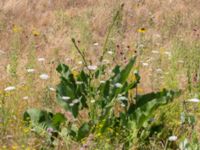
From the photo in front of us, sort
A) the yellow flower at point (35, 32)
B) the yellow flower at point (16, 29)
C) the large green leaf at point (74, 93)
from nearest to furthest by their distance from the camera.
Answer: the large green leaf at point (74, 93) → the yellow flower at point (35, 32) → the yellow flower at point (16, 29)

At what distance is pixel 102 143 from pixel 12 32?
185 inches

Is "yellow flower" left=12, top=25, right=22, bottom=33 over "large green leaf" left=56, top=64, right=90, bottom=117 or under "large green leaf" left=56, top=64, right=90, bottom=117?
under

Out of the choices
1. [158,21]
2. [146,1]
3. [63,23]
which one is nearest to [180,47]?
[158,21]

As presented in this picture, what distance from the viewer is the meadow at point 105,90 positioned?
334cm

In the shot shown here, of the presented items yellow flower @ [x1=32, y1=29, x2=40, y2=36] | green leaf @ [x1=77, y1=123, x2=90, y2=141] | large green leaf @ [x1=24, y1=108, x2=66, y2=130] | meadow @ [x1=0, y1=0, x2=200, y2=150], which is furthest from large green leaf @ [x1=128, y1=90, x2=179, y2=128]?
yellow flower @ [x1=32, y1=29, x2=40, y2=36]

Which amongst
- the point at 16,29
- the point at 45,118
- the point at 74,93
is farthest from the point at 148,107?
the point at 16,29

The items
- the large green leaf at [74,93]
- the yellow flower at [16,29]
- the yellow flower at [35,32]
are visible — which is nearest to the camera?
the large green leaf at [74,93]

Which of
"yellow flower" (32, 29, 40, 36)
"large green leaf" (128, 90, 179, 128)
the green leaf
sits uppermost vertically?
"large green leaf" (128, 90, 179, 128)

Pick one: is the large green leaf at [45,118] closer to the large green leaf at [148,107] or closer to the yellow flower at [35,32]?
the large green leaf at [148,107]

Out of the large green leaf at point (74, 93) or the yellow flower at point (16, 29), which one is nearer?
the large green leaf at point (74, 93)

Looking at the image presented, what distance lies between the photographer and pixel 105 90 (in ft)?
12.0

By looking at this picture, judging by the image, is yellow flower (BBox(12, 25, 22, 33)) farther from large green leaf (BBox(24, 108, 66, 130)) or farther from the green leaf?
the green leaf

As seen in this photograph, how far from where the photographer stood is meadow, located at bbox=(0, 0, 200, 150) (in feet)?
10.9

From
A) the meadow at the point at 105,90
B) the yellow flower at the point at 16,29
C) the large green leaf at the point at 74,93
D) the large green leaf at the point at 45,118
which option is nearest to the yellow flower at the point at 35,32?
the meadow at the point at 105,90
